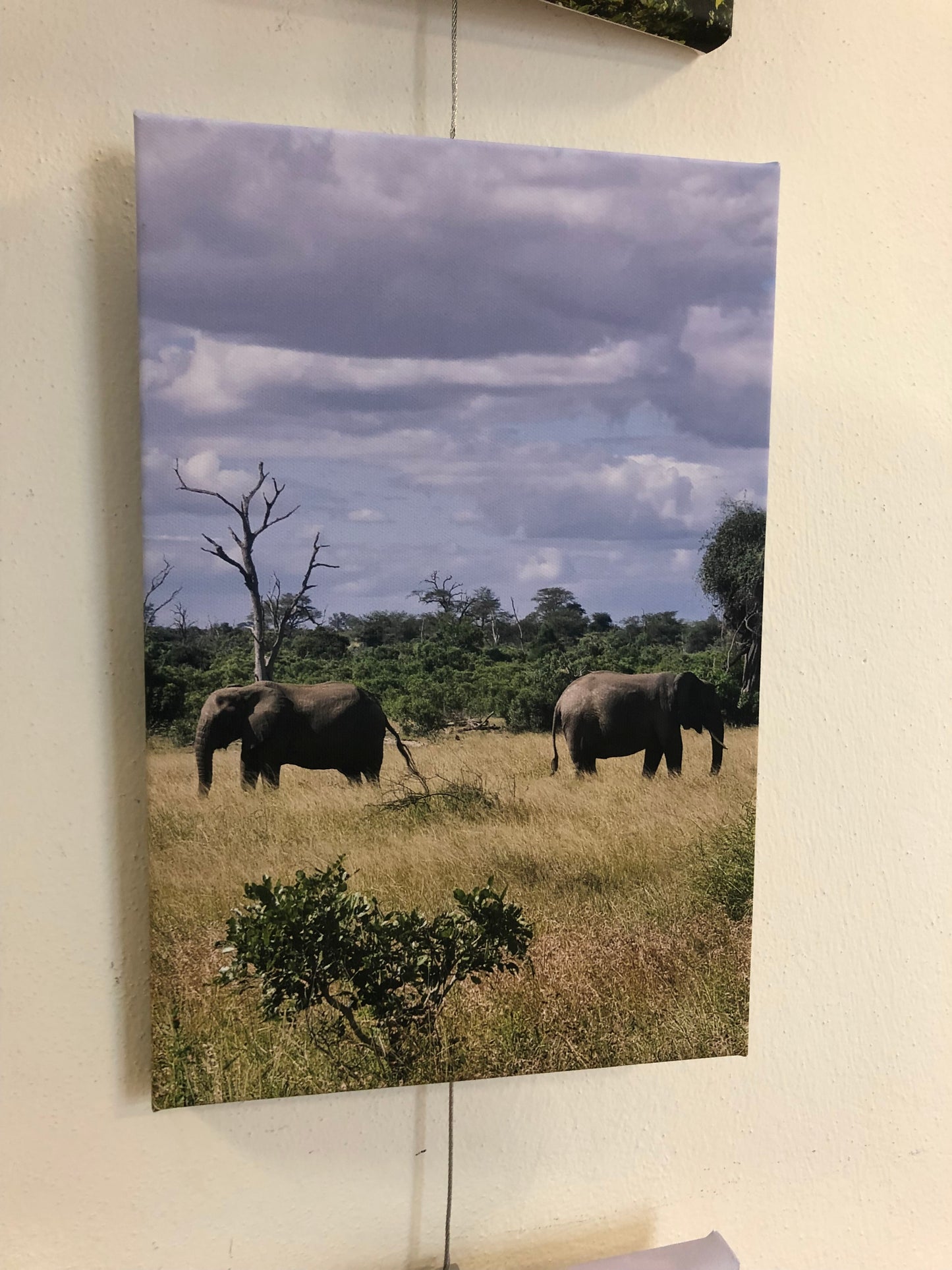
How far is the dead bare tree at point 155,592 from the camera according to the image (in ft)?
3.07

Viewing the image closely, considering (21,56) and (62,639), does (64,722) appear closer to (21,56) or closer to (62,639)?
(62,639)

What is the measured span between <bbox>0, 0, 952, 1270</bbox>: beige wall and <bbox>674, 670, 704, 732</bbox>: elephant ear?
0.42ft

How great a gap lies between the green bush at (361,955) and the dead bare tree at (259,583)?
24cm

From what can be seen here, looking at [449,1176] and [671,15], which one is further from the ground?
[671,15]

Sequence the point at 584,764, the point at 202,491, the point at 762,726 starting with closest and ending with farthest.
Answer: the point at 202,491
the point at 584,764
the point at 762,726

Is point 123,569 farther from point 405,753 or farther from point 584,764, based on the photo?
point 584,764

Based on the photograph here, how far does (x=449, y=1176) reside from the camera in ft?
3.50

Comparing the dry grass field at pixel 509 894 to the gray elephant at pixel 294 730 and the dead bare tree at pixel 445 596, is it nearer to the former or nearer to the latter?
the gray elephant at pixel 294 730

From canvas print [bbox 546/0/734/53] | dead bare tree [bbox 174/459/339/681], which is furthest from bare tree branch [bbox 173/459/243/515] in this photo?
canvas print [bbox 546/0/734/53]

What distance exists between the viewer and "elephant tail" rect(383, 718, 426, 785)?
98 centimetres

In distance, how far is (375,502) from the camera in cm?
97

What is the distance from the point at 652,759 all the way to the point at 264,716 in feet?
1.44

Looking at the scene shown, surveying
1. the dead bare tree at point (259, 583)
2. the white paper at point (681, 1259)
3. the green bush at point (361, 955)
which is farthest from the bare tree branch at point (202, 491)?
the white paper at point (681, 1259)

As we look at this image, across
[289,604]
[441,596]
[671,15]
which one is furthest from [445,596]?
[671,15]
